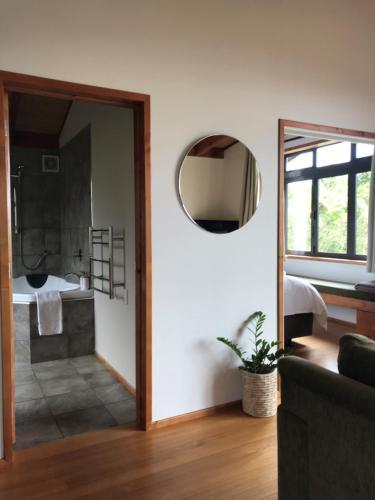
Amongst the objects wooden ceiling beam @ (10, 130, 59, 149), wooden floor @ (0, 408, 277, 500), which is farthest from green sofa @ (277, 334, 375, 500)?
wooden ceiling beam @ (10, 130, 59, 149)

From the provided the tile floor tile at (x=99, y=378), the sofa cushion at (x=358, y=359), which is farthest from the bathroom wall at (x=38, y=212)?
the sofa cushion at (x=358, y=359)

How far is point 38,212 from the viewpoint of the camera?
5.56m

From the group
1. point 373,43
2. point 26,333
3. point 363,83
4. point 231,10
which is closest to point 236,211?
point 231,10

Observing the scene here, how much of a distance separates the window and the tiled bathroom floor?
3.52 meters

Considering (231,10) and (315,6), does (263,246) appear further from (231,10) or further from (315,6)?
(315,6)

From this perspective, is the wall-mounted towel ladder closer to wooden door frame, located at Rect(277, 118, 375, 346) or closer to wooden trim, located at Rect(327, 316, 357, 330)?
wooden door frame, located at Rect(277, 118, 375, 346)

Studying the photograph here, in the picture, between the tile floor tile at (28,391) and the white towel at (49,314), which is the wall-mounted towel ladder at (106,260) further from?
the tile floor tile at (28,391)

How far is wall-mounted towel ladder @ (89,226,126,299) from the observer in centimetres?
343

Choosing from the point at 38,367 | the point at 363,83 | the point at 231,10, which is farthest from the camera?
the point at 38,367

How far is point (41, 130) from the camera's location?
5422 mm

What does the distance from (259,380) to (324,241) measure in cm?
355

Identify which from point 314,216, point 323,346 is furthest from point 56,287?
point 314,216

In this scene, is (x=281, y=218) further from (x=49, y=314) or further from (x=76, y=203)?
Result: (x=76, y=203)

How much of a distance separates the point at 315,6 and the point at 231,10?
753mm
